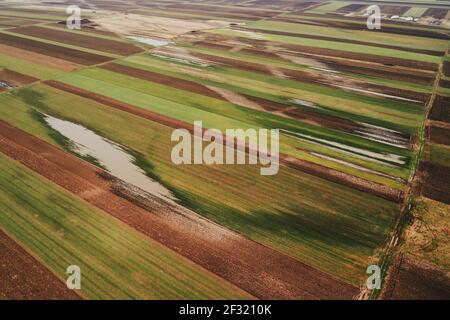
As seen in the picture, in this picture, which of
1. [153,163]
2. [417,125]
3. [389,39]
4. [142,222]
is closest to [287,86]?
[417,125]

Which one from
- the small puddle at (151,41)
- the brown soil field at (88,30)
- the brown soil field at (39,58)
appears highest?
the brown soil field at (88,30)

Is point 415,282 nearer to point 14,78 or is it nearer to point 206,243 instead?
point 206,243

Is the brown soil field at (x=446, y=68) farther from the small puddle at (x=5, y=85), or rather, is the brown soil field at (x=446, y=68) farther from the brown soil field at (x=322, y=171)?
the small puddle at (x=5, y=85)

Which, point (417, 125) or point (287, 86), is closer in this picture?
point (417, 125)

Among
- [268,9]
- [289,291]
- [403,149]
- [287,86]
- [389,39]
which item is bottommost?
[289,291]

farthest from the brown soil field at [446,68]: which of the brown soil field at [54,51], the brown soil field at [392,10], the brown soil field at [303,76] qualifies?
the brown soil field at [392,10]

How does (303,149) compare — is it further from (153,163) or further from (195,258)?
(195,258)
